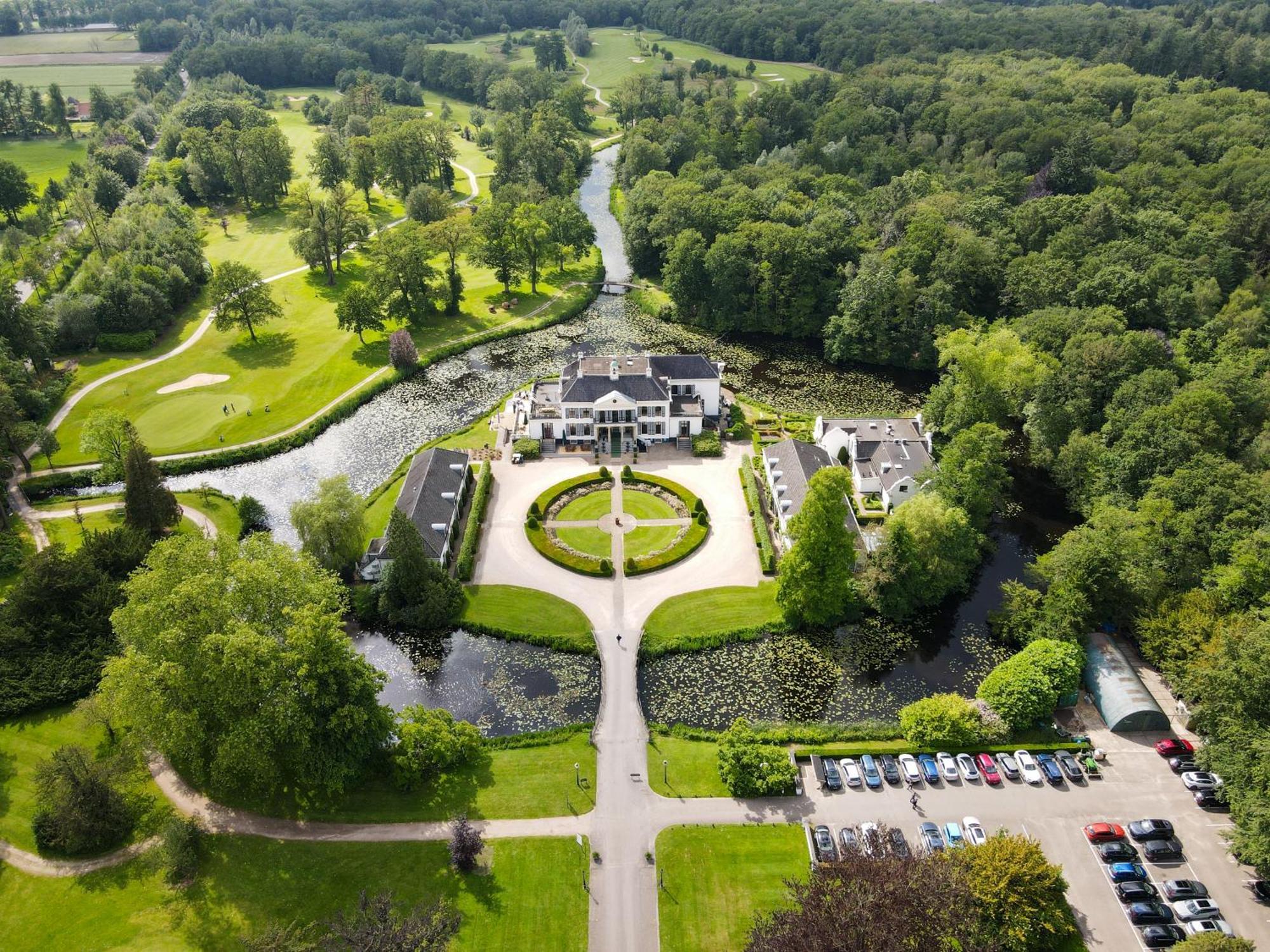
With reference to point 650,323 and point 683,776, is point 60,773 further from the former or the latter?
point 650,323

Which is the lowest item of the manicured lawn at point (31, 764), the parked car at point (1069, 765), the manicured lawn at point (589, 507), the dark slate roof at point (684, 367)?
the manicured lawn at point (31, 764)

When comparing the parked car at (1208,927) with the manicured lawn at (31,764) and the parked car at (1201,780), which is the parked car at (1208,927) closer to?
the parked car at (1201,780)

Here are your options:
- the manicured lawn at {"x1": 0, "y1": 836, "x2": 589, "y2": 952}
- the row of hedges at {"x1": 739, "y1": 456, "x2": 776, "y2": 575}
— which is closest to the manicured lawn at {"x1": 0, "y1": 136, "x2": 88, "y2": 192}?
the row of hedges at {"x1": 739, "y1": 456, "x2": 776, "y2": 575}

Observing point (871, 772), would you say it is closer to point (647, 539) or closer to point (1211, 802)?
point (1211, 802)

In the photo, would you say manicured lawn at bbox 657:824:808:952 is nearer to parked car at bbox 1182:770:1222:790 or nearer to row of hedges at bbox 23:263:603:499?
parked car at bbox 1182:770:1222:790

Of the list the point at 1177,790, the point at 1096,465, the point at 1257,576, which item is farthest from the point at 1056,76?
the point at 1177,790

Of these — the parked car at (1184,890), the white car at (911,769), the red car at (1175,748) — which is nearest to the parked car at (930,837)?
the parked car at (1184,890)

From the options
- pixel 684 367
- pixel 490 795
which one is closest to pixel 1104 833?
pixel 490 795
